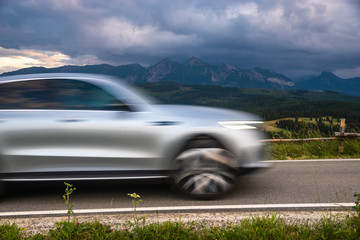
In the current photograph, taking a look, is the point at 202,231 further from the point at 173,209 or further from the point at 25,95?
the point at 25,95

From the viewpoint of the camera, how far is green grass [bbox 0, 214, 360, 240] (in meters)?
2.80

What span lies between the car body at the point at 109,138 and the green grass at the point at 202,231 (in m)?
0.97

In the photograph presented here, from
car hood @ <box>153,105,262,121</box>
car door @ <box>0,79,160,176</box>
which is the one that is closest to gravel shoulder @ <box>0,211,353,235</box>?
car door @ <box>0,79,160,176</box>

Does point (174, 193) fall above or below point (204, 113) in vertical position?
below

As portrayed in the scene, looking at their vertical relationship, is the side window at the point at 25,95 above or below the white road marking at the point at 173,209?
above

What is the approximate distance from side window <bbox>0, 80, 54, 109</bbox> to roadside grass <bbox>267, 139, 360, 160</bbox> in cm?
616

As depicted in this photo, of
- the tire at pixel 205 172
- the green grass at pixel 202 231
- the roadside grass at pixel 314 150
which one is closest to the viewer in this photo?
the green grass at pixel 202 231

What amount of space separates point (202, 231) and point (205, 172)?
42.9 inches

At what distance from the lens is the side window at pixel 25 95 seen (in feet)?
13.0

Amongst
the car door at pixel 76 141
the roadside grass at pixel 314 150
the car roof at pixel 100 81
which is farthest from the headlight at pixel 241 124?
the roadside grass at pixel 314 150

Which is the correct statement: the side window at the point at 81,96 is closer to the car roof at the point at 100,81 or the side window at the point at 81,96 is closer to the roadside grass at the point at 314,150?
the car roof at the point at 100,81

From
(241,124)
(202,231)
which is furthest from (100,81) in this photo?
(202,231)

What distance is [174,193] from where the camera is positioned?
447cm

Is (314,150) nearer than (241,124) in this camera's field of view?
No
